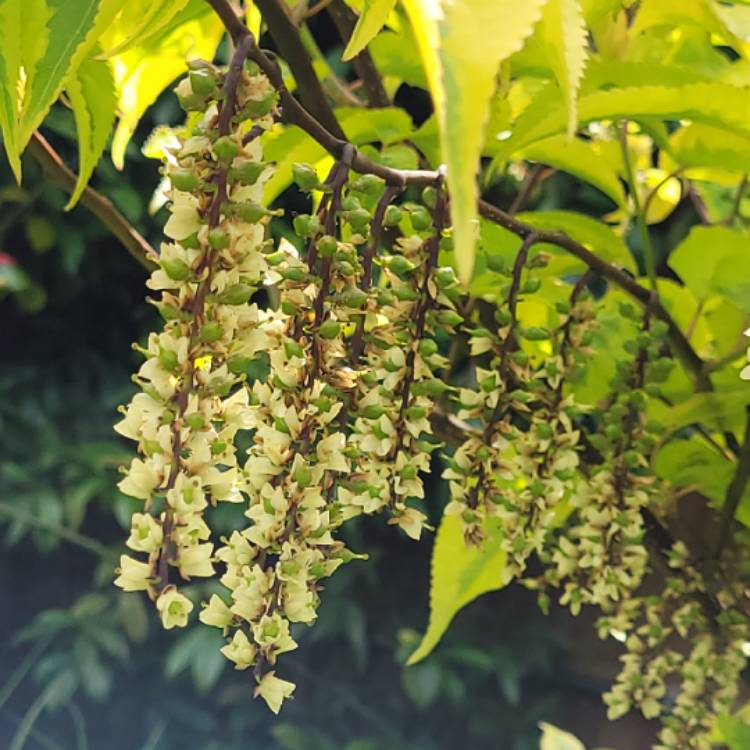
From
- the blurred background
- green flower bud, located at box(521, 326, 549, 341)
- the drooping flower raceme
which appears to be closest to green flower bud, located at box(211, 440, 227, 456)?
the drooping flower raceme

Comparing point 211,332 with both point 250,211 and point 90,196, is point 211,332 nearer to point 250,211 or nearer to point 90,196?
point 250,211

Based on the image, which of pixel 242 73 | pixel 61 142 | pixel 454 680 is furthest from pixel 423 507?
pixel 242 73

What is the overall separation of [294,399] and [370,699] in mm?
1340

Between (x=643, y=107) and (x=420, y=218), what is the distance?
0.07 m

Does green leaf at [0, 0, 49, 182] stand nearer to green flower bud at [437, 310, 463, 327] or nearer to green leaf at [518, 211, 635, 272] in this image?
green flower bud at [437, 310, 463, 327]

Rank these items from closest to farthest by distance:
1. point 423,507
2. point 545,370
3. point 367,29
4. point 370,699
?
1. point 367,29
2. point 545,370
3. point 423,507
4. point 370,699

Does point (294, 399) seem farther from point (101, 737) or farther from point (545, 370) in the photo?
point (101, 737)

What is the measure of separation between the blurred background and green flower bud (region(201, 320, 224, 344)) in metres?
1.13

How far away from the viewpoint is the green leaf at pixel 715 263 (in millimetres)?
341

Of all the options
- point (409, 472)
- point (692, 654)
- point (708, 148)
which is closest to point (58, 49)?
point (409, 472)

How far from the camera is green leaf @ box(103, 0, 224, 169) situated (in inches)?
12.8

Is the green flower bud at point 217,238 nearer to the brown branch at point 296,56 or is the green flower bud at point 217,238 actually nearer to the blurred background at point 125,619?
the brown branch at point 296,56

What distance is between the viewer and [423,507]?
1284 millimetres

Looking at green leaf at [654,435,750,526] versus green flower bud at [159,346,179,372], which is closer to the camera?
green flower bud at [159,346,179,372]
